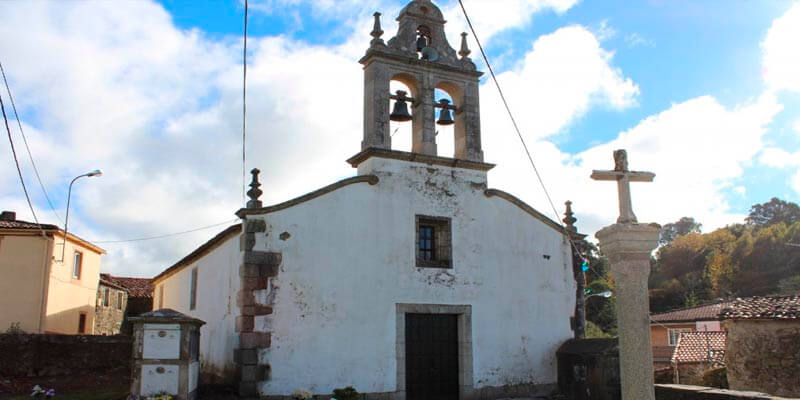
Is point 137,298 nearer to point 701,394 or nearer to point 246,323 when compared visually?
point 246,323

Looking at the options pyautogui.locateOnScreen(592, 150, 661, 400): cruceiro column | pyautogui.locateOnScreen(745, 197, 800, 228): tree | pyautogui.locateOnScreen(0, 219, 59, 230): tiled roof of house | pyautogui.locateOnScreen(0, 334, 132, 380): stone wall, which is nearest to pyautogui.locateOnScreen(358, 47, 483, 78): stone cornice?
pyautogui.locateOnScreen(592, 150, 661, 400): cruceiro column

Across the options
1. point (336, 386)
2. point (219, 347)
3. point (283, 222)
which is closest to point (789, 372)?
point (336, 386)

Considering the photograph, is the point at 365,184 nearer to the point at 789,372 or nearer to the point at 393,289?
the point at 393,289

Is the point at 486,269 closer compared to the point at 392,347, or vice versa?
the point at 392,347

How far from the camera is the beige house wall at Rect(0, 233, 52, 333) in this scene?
20641 mm

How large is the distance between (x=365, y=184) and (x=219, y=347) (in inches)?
185

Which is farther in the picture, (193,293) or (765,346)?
(193,293)

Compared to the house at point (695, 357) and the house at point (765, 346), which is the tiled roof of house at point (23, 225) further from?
the house at point (695, 357)

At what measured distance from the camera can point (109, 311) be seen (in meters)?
28.0

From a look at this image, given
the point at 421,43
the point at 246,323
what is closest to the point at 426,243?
the point at 246,323

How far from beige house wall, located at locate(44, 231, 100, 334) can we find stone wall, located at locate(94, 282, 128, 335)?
0.62 metres

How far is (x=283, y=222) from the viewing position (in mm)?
11977

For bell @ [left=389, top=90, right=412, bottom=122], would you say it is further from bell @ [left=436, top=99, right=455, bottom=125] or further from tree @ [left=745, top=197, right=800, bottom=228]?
tree @ [left=745, top=197, right=800, bottom=228]

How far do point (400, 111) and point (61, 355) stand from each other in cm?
992
